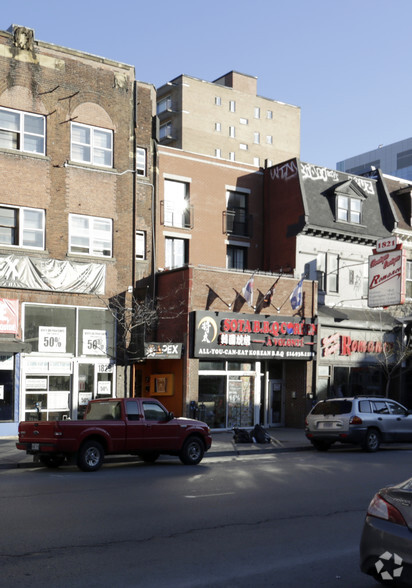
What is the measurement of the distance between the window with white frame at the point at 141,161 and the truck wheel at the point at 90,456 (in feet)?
47.6

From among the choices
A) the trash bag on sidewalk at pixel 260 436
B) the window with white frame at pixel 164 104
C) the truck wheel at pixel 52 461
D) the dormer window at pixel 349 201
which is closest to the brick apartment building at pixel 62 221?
the trash bag on sidewalk at pixel 260 436

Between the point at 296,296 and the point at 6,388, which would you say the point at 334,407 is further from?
the point at 6,388

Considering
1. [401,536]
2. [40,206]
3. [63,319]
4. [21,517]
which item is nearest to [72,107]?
[40,206]

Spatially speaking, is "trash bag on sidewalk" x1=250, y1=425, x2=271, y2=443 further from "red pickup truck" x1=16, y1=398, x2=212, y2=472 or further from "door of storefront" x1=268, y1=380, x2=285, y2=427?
"door of storefront" x1=268, y1=380, x2=285, y2=427

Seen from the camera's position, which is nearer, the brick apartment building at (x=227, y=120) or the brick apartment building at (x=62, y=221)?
the brick apartment building at (x=62, y=221)

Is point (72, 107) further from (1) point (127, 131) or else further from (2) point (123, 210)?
(2) point (123, 210)

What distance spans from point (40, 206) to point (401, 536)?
20.9 meters

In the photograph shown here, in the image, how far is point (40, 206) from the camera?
24.5 metres

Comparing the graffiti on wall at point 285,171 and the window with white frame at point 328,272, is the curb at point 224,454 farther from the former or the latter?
the graffiti on wall at point 285,171

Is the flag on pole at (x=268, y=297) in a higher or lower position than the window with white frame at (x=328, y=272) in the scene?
lower

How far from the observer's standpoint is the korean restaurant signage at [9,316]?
75.7ft

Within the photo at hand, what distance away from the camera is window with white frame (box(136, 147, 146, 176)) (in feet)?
90.1

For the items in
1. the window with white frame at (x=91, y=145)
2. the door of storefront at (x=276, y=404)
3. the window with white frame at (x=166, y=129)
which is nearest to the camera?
the window with white frame at (x=91, y=145)

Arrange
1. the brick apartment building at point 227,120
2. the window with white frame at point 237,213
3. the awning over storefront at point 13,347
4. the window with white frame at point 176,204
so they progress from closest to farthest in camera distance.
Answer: the awning over storefront at point 13,347
the window with white frame at point 176,204
the window with white frame at point 237,213
the brick apartment building at point 227,120
